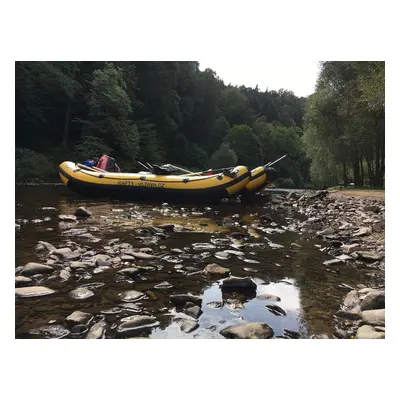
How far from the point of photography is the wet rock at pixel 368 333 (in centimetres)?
239

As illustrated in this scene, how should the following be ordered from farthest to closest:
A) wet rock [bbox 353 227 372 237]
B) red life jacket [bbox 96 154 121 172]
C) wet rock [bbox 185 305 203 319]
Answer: red life jacket [bbox 96 154 121 172] < wet rock [bbox 353 227 372 237] < wet rock [bbox 185 305 203 319]

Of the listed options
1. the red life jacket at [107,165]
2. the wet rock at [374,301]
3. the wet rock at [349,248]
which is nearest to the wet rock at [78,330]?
the wet rock at [374,301]

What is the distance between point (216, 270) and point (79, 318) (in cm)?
172

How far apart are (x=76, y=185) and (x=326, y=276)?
10903mm

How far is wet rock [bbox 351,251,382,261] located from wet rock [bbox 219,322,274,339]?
103 inches

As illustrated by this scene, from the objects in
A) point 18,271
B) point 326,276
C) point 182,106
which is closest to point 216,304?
point 326,276

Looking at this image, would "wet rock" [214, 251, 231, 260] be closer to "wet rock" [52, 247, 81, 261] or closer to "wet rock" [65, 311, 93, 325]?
"wet rock" [52, 247, 81, 261]

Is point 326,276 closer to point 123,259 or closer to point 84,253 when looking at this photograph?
point 123,259

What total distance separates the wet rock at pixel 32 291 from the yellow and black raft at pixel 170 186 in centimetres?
832

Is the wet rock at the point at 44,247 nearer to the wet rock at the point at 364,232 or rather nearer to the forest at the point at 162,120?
the forest at the point at 162,120

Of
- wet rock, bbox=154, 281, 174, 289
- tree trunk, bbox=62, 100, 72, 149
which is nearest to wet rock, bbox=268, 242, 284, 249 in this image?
wet rock, bbox=154, 281, 174, 289

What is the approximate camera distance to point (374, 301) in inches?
112

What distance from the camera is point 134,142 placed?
2564cm

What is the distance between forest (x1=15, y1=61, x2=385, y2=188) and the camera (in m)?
11.1
